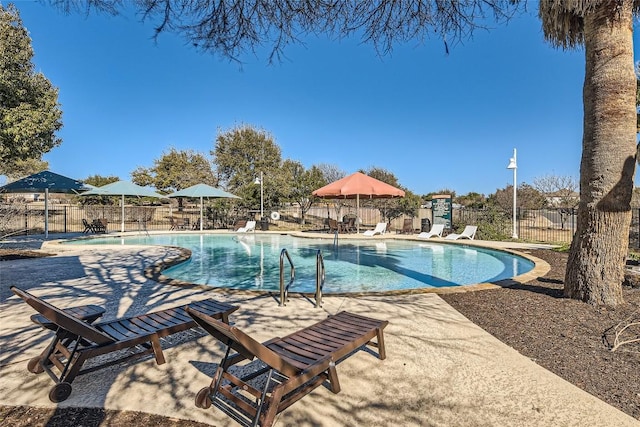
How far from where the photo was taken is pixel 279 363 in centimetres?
199

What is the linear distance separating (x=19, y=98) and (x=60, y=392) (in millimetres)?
13421

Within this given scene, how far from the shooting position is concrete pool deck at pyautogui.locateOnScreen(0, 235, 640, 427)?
2232 mm

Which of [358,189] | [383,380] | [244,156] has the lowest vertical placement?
[383,380]

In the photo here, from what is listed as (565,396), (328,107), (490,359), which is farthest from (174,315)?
(328,107)

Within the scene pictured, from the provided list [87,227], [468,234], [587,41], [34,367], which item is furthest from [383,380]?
[87,227]

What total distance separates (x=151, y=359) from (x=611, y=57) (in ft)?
21.0

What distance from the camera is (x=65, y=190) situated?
14.1m

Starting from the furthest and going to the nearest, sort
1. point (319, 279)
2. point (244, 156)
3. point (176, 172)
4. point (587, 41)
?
1. point (176, 172)
2. point (244, 156)
3. point (587, 41)
4. point (319, 279)

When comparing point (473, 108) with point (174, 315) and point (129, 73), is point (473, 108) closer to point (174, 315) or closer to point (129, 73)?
point (129, 73)

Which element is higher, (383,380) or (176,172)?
(176,172)

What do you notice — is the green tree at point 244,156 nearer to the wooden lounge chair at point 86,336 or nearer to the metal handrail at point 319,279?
the metal handrail at point 319,279

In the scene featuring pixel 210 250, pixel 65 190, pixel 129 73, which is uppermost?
pixel 129 73

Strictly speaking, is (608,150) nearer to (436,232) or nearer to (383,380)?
(383,380)

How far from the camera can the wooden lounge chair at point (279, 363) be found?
76.9 inches
